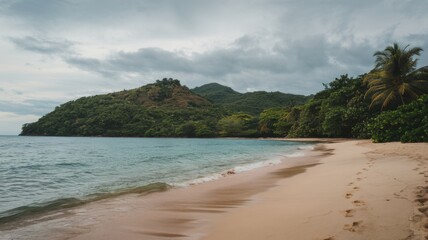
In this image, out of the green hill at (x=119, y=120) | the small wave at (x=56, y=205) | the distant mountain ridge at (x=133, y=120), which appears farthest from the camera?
the green hill at (x=119, y=120)

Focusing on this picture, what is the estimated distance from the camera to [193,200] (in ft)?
28.3

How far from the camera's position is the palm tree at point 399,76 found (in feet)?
112

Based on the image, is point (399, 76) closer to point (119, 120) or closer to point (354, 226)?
point (354, 226)

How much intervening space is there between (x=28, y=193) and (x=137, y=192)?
12.1 feet

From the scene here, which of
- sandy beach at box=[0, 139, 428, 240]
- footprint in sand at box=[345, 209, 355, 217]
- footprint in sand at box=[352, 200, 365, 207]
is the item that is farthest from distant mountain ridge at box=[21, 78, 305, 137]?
footprint in sand at box=[345, 209, 355, 217]

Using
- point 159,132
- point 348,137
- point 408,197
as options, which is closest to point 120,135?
point 159,132

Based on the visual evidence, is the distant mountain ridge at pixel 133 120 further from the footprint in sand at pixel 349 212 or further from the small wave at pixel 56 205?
the footprint in sand at pixel 349 212

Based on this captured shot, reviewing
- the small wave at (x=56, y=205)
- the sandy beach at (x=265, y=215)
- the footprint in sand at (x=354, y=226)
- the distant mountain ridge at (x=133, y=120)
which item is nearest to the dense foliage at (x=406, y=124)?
the sandy beach at (x=265, y=215)

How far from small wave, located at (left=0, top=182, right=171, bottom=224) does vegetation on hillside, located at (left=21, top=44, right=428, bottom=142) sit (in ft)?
62.4

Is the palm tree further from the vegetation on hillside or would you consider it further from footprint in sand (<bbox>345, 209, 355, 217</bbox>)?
footprint in sand (<bbox>345, 209, 355, 217</bbox>)

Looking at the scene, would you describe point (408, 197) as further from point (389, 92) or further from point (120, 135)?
point (120, 135)

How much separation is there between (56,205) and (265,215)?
5.70 metres

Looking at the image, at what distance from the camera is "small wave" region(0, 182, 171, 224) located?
24.2 feet

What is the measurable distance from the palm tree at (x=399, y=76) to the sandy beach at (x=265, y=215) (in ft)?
98.1
